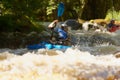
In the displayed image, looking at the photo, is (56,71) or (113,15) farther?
(113,15)

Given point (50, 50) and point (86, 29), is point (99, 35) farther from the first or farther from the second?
point (50, 50)

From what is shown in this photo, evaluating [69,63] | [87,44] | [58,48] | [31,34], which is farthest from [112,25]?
[69,63]

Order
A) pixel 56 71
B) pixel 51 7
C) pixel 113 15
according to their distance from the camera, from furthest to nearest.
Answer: pixel 51 7, pixel 113 15, pixel 56 71

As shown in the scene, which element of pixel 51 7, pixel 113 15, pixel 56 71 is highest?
pixel 51 7

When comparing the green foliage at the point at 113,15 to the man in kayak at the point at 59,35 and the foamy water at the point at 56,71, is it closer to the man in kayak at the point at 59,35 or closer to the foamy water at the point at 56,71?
the man in kayak at the point at 59,35

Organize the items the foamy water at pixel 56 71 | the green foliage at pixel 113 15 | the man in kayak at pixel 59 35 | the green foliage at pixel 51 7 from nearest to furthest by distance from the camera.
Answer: the foamy water at pixel 56 71 < the man in kayak at pixel 59 35 < the green foliage at pixel 113 15 < the green foliage at pixel 51 7

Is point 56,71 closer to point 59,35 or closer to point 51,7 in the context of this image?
point 59,35

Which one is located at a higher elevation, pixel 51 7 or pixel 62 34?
pixel 51 7

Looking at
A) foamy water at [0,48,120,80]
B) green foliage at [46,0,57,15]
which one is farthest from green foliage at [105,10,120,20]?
foamy water at [0,48,120,80]

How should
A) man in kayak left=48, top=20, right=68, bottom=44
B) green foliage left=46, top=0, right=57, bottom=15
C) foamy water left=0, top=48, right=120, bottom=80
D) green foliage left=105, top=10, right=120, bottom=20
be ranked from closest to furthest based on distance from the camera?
1. foamy water left=0, top=48, right=120, bottom=80
2. man in kayak left=48, top=20, right=68, bottom=44
3. green foliage left=105, top=10, right=120, bottom=20
4. green foliage left=46, top=0, right=57, bottom=15

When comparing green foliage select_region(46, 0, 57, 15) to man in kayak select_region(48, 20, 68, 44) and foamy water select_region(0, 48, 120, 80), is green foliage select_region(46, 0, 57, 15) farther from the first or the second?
foamy water select_region(0, 48, 120, 80)

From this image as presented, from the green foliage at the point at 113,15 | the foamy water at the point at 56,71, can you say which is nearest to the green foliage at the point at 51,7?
the green foliage at the point at 113,15

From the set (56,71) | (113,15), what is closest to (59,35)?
(56,71)

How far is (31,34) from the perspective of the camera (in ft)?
46.4
